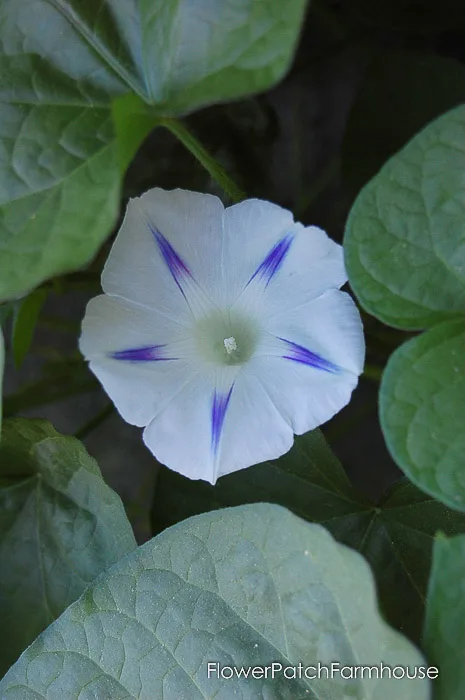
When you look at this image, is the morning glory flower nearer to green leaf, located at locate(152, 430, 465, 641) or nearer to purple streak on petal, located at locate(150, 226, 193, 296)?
purple streak on petal, located at locate(150, 226, 193, 296)

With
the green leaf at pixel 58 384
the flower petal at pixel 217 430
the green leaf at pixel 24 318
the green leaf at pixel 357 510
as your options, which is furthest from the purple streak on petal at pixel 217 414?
the green leaf at pixel 58 384

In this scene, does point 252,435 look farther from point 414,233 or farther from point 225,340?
point 414,233

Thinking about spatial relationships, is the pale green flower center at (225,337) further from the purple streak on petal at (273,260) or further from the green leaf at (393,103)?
the green leaf at (393,103)

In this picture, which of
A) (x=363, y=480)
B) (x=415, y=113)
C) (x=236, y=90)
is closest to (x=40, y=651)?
(x=236, y=90)

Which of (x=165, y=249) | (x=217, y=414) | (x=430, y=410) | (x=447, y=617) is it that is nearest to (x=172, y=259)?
(x=165, y=249)

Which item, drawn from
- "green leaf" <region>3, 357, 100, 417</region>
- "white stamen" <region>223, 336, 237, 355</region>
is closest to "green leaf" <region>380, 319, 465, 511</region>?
"white stamen" <region>223, 336, 237, 355</region>
